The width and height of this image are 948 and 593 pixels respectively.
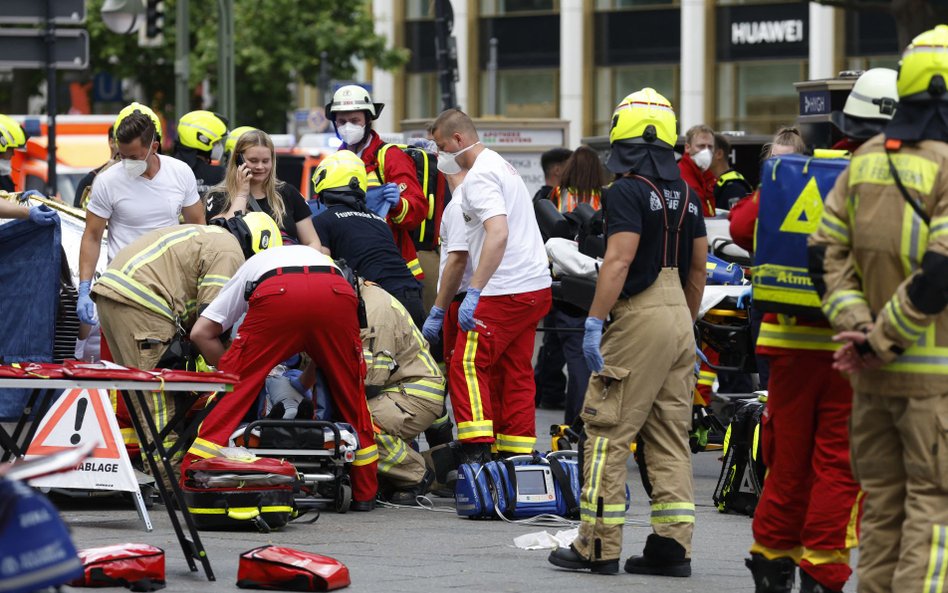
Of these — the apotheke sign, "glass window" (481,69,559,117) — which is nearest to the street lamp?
the apotheke sign

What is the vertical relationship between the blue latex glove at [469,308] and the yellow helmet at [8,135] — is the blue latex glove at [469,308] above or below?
below

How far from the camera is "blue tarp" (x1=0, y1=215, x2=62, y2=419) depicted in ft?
36.1

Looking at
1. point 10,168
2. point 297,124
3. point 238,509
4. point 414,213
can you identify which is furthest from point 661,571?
point 297,124

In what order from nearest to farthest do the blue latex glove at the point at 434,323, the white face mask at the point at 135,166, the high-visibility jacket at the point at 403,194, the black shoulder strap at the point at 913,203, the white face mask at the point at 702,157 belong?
the black shoulder strap at the point at 913,203
the blue latex glove at the point at 434,323
the white face mask at the point at 135,166
the high-visibility jacket at the point at 403,194
the white face mask at the point at 702,157

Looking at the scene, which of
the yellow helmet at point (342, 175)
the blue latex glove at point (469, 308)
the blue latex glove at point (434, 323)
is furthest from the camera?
the yellow helmet at point (342, 175)

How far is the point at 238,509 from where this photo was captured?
8.23m

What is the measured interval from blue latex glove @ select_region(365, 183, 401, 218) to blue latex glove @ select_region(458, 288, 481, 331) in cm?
194

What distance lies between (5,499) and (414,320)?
6426 millimetres

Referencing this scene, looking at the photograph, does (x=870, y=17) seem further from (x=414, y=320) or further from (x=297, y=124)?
(x=414, y=320)

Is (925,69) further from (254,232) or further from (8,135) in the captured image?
(8,135)

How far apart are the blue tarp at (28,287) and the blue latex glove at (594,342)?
467 centimetres

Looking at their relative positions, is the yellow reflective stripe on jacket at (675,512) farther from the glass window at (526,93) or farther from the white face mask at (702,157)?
the glass window at (526,93)

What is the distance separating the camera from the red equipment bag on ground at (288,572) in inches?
270

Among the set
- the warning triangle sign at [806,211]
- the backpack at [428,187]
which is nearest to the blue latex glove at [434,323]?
the backpack at [428,187]
